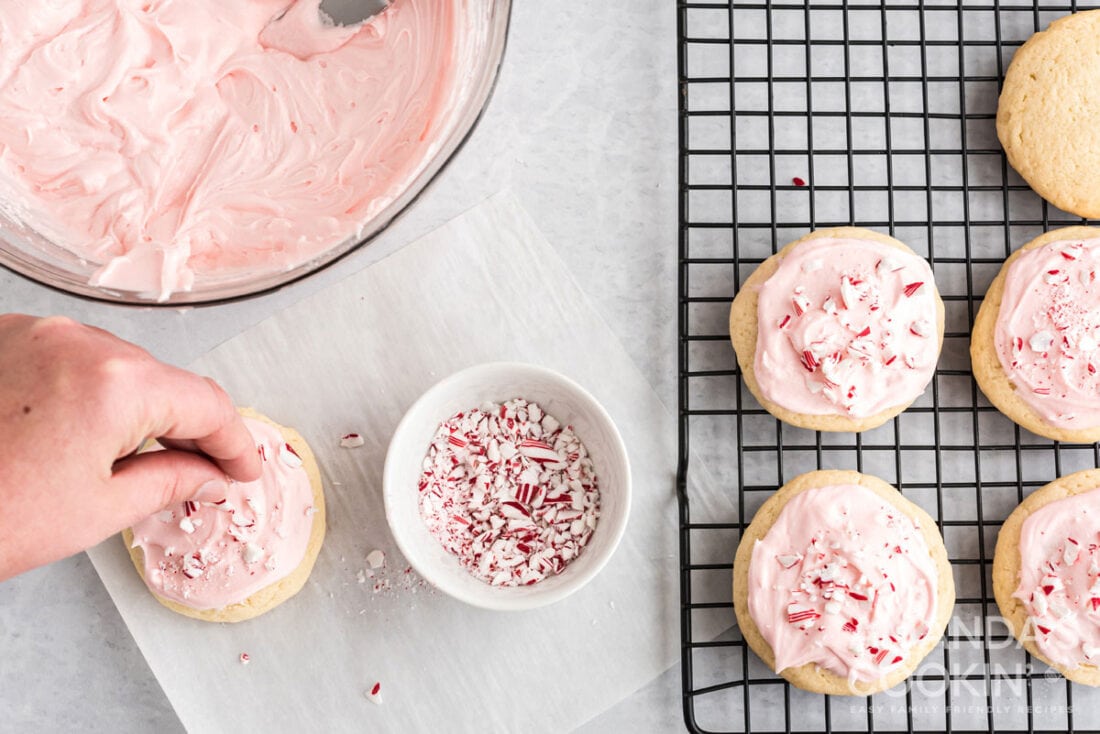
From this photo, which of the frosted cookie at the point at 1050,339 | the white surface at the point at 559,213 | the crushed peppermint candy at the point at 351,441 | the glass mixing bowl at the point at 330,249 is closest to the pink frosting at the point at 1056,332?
the frosted cookie at the point at 1050,339

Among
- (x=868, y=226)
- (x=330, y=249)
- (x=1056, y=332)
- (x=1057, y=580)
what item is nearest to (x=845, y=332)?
(x=868, y=226)

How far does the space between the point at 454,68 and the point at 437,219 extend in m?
0.36

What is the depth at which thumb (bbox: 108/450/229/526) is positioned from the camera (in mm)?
871

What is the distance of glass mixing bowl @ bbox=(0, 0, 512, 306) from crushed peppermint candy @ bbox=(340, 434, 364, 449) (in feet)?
1.32

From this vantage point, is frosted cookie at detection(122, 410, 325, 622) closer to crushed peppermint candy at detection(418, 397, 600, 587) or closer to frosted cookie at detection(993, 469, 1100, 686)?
crushed peppermint candy at detection(418, 397, 600, 587)

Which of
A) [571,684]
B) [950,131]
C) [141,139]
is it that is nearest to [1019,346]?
[950,131]

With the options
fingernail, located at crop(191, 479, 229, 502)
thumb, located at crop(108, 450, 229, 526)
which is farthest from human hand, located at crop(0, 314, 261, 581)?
fingernail, located at crop(191, 479, 229, 502)

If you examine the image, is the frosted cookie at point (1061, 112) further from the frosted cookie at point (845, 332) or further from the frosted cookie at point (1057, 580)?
the frosted cookie at point (1057, 580)

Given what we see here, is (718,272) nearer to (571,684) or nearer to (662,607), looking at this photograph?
(662,607)

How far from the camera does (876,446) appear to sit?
1.37m

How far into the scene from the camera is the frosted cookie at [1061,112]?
1343 millimetres

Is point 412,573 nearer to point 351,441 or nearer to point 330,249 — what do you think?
point 351,441

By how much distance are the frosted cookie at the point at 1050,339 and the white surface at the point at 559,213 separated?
1.60 feet

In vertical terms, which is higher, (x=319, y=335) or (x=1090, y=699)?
(x=319, y=335)
